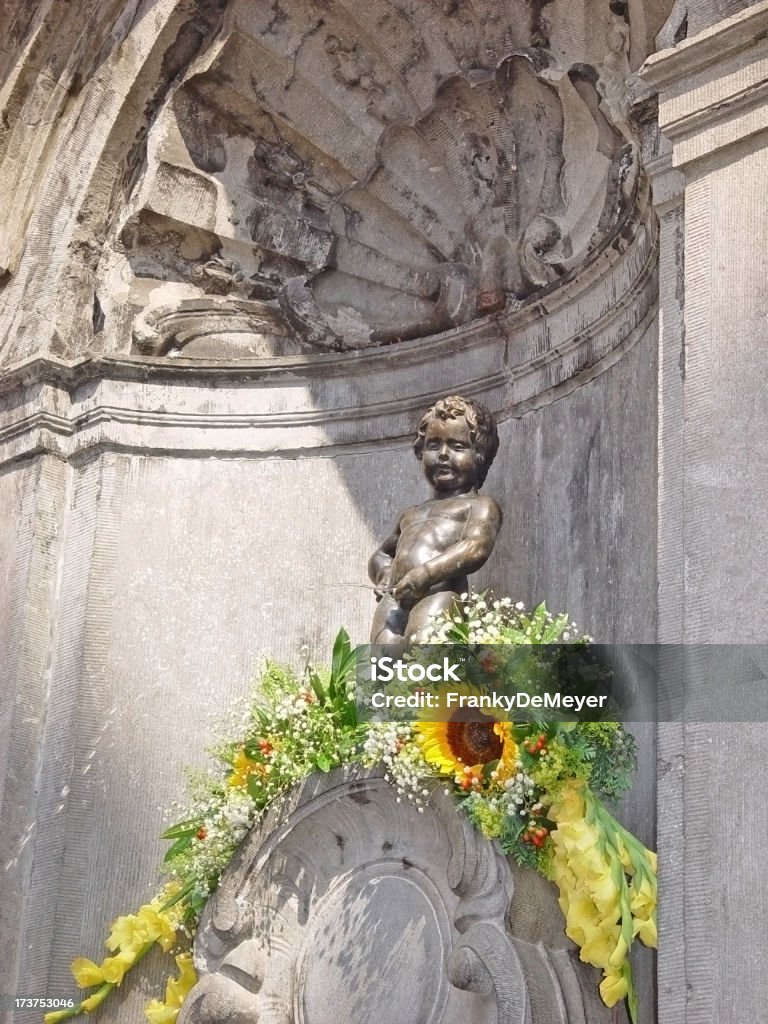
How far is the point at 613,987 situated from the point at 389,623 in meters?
1.57

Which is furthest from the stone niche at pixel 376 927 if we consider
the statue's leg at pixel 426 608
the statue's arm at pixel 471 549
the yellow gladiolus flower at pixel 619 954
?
the statue's arm at pixel 471 549

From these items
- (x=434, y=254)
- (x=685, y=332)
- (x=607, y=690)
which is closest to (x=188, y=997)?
(x=607, y=690)

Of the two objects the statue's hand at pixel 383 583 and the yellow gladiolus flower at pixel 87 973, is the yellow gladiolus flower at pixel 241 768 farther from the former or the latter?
the yellow gladiolus flower at pixel 87 973

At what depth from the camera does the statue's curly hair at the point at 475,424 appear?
5742mm

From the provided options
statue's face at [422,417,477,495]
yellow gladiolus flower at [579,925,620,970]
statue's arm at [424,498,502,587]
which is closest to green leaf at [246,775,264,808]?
statue's arm at [424,498,502,587]

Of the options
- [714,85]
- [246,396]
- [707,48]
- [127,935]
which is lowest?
[127,935]

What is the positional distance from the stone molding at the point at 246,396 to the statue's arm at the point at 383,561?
0.90 metres

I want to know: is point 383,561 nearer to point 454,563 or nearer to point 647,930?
point 454,563

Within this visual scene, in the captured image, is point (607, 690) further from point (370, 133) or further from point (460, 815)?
point (370, 133)

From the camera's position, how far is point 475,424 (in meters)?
5.74

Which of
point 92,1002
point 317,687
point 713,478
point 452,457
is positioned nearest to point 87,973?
point 92,1002

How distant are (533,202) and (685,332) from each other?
237cm

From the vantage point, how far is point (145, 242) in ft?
23.1

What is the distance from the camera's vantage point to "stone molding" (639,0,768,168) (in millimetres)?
4348
